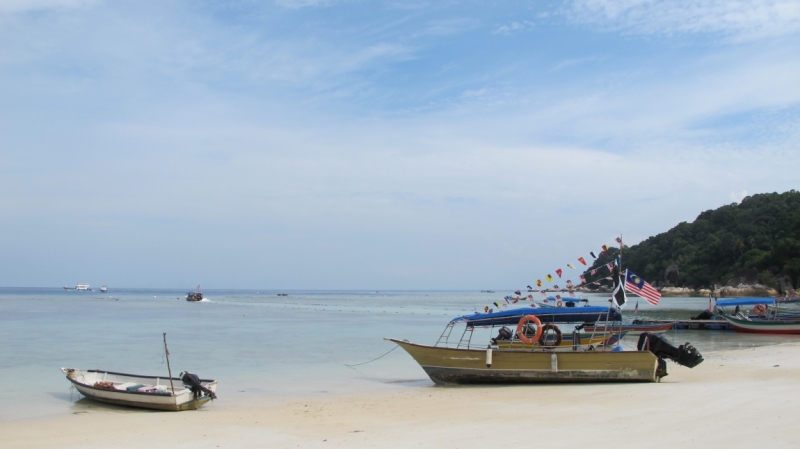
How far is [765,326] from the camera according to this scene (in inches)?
1316

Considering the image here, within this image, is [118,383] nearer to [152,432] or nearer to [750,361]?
[152,432]

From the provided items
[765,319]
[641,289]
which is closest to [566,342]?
[641,289]

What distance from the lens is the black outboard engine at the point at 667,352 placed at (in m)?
15.6

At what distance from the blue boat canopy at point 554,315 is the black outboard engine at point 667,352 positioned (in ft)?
4.38

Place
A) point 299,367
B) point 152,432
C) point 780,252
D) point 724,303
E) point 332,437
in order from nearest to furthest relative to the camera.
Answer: point 332,437 < point 152,432 < point 299,367 < point 724,303 < point 780,252

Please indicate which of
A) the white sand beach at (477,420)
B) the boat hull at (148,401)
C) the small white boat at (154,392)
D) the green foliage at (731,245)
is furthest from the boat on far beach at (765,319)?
the green foliage at (731,245)

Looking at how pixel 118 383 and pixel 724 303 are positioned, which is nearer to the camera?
pixel 118 383

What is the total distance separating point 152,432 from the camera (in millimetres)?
11359

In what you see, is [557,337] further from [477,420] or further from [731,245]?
[731,245]

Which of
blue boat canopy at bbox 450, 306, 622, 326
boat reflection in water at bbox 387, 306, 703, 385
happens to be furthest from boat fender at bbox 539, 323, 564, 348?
blue boat canopy at bbox 450, 306, 622, 326

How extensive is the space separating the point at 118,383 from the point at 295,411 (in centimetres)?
493

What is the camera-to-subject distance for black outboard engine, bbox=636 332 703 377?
614 inches

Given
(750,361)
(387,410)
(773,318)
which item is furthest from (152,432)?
(773,318)

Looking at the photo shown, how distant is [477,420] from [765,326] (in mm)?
28351
